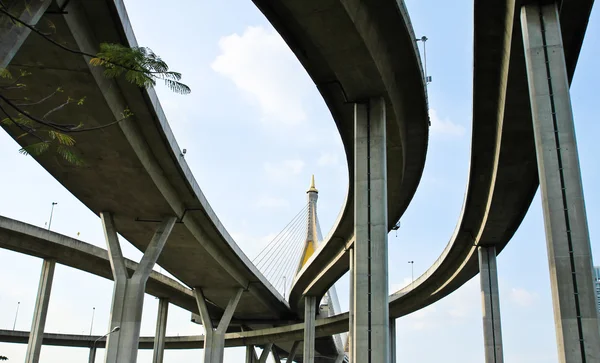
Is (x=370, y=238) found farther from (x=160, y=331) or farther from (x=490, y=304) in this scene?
(x=160, y=331)

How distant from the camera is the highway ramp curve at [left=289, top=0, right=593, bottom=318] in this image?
19.0 m

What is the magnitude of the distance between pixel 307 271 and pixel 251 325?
2154cm

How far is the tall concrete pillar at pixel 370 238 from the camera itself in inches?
793

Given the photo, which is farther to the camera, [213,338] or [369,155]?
[213,338]

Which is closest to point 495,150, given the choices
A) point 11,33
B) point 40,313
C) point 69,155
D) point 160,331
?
point 11,33

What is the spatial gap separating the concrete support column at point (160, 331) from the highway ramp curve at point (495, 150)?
16452 millimetres

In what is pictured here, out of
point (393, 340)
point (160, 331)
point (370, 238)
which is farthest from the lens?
point (393, 340)

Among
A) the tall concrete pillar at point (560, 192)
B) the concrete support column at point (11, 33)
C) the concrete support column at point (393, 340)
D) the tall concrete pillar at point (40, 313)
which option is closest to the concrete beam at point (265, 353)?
the concrete support column at point (393, 340)

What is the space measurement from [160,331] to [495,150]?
38.0m

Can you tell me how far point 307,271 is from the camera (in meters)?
47.4

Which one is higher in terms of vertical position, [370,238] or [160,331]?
[160,331]

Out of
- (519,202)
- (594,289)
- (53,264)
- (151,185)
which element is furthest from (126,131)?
(53,264)

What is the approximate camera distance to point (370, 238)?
70.4 feet

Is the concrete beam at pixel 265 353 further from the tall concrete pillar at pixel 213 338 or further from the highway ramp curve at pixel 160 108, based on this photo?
the highway ramp curve at pixel 160 108
